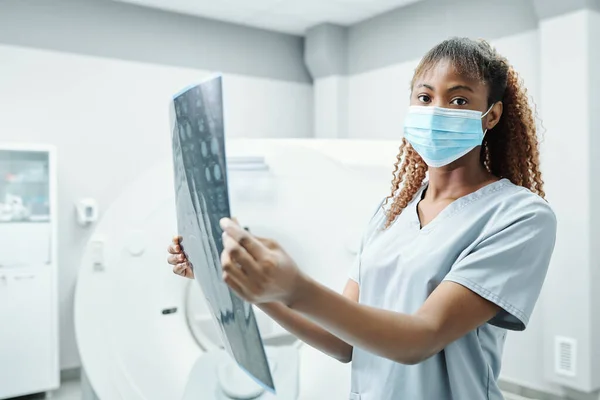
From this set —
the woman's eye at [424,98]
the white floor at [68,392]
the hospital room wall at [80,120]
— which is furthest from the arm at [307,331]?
the white floor at [68,392]

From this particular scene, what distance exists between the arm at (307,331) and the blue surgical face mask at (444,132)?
1.08 feet

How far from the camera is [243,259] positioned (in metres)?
0.62

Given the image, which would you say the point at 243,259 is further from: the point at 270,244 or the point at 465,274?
the point at 465,274

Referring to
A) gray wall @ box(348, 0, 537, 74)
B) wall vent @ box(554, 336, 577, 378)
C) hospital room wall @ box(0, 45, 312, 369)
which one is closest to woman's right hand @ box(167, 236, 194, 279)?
hospital room wall @ box(0, 45, 312, 369)

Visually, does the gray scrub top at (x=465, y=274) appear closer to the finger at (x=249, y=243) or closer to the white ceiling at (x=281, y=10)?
the finger at (x=249, y=243)

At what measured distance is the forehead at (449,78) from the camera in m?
1.00

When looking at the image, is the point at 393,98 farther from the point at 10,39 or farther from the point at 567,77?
the point at 10,39

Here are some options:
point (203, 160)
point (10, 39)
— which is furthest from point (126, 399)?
point (10, 39)

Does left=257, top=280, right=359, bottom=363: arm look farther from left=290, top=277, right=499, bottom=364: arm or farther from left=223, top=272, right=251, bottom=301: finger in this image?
left=223, top=272, right=251, bottom=301: finger

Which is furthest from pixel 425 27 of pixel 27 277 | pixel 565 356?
pixel 27 277

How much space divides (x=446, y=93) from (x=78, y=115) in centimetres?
310

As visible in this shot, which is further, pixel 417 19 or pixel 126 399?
pixel 417 19

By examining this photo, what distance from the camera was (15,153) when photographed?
328 centimetres

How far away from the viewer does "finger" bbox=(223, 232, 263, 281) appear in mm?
618
